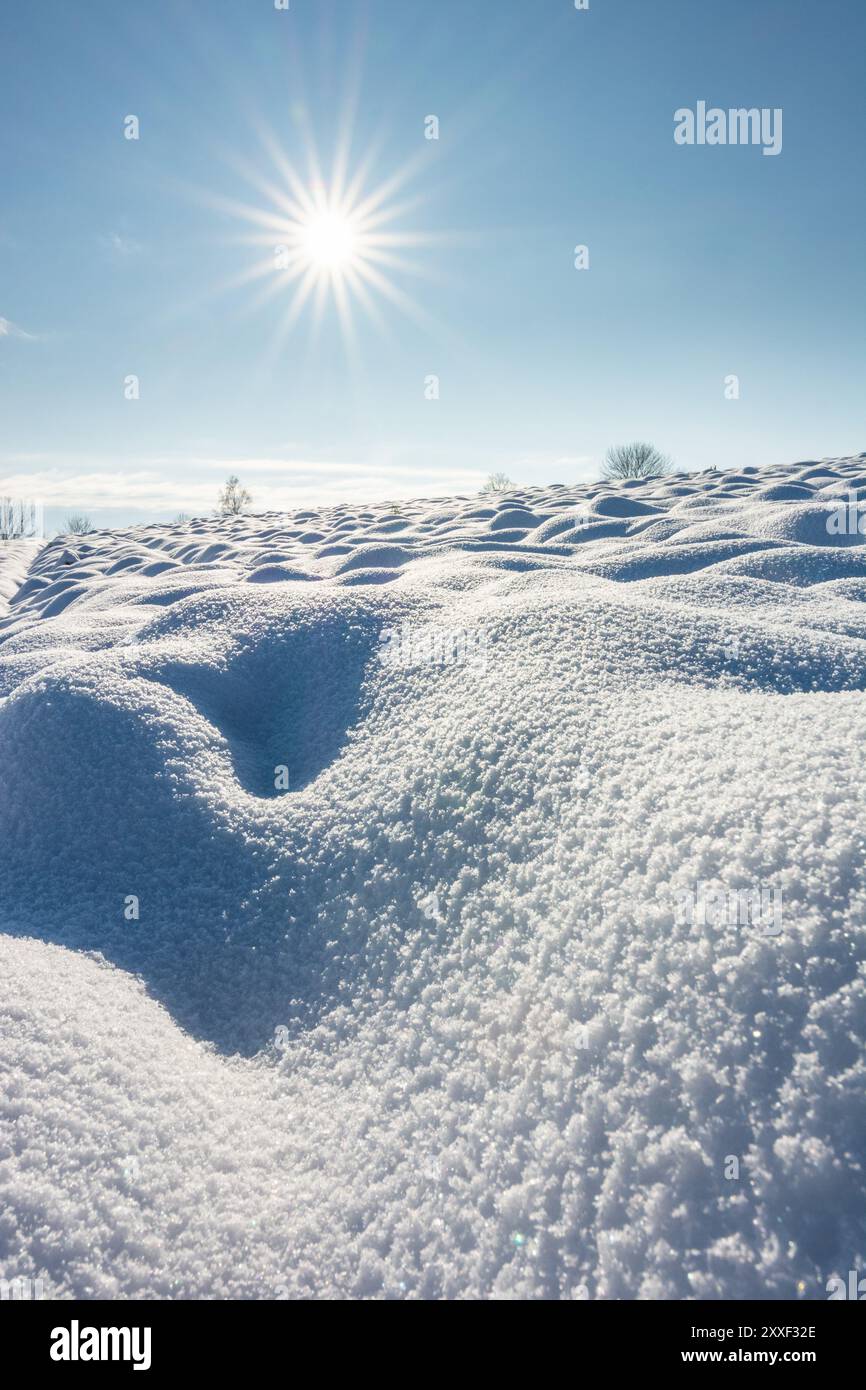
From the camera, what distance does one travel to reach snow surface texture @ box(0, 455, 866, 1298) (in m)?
0.80

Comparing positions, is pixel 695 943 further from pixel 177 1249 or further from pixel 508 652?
pixel 508 652

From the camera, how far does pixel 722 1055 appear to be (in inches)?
32.7

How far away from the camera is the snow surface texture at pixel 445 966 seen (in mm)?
797

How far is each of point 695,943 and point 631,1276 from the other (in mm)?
377

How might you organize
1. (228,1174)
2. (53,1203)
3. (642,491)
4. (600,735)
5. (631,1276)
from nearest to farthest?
(631,1276), (53,1203), (228,1174), (600,735), (642,491)

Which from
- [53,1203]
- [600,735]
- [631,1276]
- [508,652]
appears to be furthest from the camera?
[508,652]

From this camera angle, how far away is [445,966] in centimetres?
118

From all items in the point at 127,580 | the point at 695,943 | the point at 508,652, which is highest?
the point at 127,580

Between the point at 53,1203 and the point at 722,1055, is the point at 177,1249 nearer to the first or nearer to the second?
the point at 53,1203

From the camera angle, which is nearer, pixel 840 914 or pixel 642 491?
pixel 840 914
